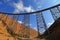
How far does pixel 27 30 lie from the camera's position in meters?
17.3

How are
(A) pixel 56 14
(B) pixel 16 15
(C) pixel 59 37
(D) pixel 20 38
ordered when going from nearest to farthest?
(C) pixel 59 37 → (D) pixel 20 38 → (A) pixel 56 14 → (B) pixel 16 15

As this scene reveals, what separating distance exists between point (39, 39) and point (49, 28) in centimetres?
264

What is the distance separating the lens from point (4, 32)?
18094 millimetres

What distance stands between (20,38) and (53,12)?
4838 mm

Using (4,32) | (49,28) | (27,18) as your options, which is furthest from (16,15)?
(49,28)

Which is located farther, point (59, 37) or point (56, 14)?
point (56, 14)

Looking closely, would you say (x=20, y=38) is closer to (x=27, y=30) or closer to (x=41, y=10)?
(x=27, y=30)

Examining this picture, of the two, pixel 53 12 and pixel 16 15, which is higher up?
pixel 53 12

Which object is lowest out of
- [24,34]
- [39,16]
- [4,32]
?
[4,32]

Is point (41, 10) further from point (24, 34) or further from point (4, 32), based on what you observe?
point (4, 32)

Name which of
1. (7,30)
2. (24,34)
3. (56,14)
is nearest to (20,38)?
(24,34)

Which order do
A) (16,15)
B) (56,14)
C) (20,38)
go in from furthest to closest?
(16,15) < (56,14) < (20,38)

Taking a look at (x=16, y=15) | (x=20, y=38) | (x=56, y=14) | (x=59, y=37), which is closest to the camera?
(x=59, y=37)

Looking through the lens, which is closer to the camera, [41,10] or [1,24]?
[41,10]
